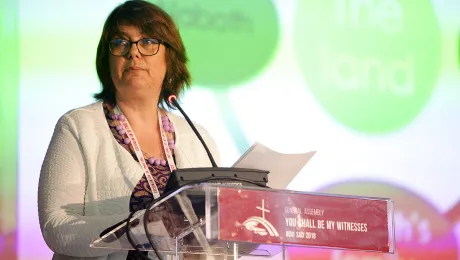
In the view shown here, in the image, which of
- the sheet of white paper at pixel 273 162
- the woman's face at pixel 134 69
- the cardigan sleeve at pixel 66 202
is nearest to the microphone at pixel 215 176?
the sheet of white paper at pixel 273 162

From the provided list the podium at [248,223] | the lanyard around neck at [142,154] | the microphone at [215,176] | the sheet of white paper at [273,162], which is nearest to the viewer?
the podium at [248,223]

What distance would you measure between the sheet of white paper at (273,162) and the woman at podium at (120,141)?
16.7 inches

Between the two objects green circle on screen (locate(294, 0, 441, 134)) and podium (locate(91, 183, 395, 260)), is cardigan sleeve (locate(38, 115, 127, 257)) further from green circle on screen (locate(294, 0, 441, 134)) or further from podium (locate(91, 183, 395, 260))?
green circle on screen (locate(294, 0, 441, 134))

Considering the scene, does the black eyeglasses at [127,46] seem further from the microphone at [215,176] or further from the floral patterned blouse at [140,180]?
the microphone at [215,176]

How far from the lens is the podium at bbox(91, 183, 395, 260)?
1863mm

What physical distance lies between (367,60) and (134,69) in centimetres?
155

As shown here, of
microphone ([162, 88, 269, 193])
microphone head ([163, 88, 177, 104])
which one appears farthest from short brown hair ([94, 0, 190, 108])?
microphone ([162, 88, 269, 193])

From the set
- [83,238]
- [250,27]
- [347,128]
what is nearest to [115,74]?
[83,238]

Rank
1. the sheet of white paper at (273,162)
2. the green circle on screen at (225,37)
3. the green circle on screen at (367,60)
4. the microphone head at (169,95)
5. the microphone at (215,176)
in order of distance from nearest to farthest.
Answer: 1. the microphone at (215,176)
2. the sheet of white paper at (273,162)
3. the microphone head at (169,95)
4. the green circle on screen at (225,37)
5. the green circle on screen at (367,60)

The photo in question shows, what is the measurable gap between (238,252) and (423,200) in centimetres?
191

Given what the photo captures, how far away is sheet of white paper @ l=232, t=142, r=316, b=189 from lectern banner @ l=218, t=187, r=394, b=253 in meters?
0.23

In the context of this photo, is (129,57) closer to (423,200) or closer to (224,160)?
(224,160)

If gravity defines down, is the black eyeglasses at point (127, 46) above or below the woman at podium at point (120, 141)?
above

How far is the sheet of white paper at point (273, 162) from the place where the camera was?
2156 mm
